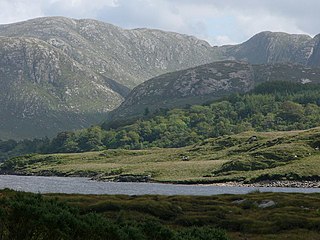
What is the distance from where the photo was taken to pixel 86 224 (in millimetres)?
25531

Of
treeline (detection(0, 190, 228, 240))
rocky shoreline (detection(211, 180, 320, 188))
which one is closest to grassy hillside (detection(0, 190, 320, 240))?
treeline (detection(0, 190, 228, 240))

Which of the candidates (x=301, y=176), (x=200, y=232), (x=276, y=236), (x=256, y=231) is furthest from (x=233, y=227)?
(x=301, y=176)

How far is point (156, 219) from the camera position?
6081 centimetres

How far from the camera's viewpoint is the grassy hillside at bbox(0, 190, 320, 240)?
79.3ft

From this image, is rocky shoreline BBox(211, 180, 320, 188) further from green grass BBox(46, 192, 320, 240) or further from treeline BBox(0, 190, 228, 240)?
treeline BBox(0, 190, 228, 240)

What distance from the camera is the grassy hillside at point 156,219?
24.2m

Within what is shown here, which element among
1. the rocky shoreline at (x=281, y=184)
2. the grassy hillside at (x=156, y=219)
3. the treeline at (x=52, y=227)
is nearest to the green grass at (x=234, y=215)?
the grassy hillside at (x=156, y=219)

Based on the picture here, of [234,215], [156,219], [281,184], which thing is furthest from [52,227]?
[281,184]

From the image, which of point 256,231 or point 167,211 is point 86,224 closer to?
point 256,231

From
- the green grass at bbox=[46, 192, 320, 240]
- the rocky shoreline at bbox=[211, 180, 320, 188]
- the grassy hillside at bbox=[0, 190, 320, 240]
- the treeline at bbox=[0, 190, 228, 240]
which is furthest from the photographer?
the rocky shoreline at bbox=[211, 180, 320, 188]

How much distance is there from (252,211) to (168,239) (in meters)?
47.1

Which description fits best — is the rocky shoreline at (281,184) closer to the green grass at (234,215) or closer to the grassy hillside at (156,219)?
the grassy hillside at (156,219)

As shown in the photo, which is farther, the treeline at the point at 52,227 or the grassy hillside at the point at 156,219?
the grassy hillside at the point at 156,219

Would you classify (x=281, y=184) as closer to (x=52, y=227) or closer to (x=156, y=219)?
(x=156, y=219)
